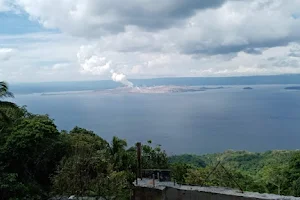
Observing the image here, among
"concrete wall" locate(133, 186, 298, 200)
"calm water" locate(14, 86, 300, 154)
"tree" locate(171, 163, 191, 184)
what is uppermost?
"concrete wall" locate(133, 186, 298, 200)

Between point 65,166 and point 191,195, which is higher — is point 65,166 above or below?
above

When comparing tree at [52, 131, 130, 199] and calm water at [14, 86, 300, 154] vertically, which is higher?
tree at [52, 131, 130, 199]

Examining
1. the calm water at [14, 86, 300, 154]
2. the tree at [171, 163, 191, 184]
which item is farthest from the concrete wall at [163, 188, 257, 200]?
the calm water at [14, 86, 300, 154]

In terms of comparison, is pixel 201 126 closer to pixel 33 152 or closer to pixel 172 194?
pixel 33 152

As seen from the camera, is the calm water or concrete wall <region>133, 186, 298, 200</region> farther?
the calm water

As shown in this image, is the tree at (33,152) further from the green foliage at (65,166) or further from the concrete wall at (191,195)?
the concrete wall at (191,195)

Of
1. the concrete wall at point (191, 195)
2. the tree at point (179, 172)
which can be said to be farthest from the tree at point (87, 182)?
the tree at point (179, 172)

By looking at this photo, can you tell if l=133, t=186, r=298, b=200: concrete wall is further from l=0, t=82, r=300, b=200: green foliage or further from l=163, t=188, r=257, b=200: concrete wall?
l=0, t=82, r=300, b=200: green foliage

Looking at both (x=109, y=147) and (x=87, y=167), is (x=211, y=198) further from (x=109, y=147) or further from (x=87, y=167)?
(x=109, y=147)

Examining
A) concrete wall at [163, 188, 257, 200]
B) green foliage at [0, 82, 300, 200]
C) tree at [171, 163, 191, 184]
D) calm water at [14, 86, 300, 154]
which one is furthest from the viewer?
calm water at [14, 86, 300, 154]

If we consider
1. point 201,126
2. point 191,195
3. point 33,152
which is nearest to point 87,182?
point 191,195

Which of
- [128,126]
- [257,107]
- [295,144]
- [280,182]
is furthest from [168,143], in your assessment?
[257,107]
